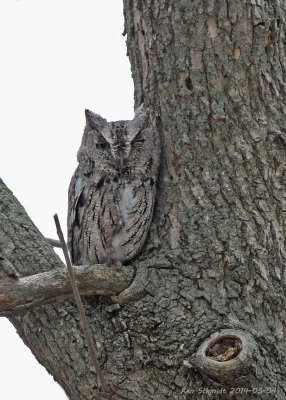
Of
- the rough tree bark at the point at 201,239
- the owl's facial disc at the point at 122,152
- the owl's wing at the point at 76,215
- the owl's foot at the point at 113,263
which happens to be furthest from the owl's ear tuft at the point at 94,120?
the owl's foot at the point at 113,263

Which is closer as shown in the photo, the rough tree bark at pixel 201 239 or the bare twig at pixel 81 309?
the bare twig at pixel 81 309

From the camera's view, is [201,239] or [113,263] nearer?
[201,239]

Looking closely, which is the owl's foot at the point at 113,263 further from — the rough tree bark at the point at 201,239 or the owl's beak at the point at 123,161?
the owl's beak at the point at 123,161

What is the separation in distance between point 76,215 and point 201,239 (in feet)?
3.28

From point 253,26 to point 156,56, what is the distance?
0.52 meters

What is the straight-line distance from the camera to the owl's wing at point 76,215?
132 inches

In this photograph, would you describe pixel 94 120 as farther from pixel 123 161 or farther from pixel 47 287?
pixel 47 287

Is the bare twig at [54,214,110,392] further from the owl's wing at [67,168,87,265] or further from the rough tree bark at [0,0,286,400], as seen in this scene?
the owl's wing at [67,168,87,265]

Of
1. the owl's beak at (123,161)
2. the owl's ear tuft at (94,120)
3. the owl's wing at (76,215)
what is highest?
the owl's ear tuft at (94,120)

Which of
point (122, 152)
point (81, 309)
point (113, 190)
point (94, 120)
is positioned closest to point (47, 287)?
point (81, 309)

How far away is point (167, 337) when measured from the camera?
2.40 metres

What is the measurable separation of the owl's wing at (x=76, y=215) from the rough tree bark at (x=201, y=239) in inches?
22.8

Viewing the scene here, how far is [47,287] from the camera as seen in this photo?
2432mm

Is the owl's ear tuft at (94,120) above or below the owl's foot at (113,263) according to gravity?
above
